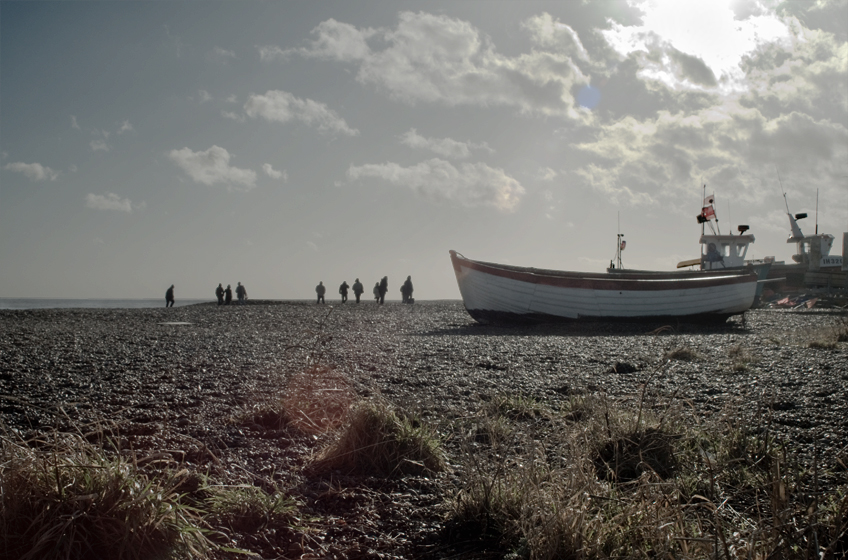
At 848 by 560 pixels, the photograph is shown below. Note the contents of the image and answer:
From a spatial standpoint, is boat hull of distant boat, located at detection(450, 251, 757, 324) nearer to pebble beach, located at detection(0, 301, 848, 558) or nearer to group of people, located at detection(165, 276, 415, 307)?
pebble beach, located at detection(0, 301, 848, 558)

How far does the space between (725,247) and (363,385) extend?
34462 millimetres

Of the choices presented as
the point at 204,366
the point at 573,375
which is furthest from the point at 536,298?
the point at 204,366

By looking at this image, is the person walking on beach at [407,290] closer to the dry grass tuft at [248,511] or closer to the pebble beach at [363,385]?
the pebble beach at [363,385]

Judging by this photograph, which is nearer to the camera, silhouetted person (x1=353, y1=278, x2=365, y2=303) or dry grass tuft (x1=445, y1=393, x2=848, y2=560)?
dry grass tuft (x1=445, y1=393, x2=848, y2=560)

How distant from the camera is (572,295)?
18984 mm

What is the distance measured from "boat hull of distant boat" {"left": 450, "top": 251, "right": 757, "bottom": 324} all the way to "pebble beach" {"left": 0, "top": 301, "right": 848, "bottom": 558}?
5.81 meters

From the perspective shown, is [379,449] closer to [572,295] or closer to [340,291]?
[572,295]

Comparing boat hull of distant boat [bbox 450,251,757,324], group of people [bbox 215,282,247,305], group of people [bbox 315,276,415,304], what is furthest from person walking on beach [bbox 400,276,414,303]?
boat hull of distant boat [bbox 450,251,757,324]

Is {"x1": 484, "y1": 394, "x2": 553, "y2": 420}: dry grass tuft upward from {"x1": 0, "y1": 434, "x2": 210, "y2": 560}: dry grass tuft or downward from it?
downward

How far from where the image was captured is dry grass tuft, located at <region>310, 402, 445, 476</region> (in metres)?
4.01

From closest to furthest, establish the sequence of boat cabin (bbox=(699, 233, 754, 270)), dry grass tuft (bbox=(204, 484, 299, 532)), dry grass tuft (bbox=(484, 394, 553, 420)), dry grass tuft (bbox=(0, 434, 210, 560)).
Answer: dry grass tuft (bbox=(0, 434, 210, 560)), dry grass tuft (bbox=(204, 484, 299, 532)), dry grass tuft (bbox=(484, 394, 553, 420)), boat cabin (bbox=(699, 233, 754, 270))

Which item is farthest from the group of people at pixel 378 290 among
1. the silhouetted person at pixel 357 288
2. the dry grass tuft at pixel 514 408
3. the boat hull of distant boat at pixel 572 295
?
the dry grass tuft at pixel 514 408

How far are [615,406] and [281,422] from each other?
305 cm

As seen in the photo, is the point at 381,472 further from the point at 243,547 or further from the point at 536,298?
the point at 536,298
